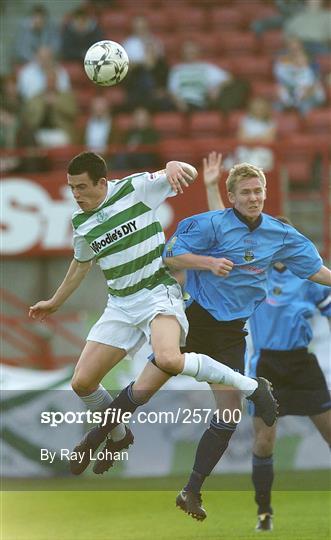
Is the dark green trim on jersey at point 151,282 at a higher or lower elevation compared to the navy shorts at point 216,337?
higher

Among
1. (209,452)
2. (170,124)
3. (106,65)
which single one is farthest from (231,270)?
(170,124)

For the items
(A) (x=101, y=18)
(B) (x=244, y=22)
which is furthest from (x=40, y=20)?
(B) (x=244, y=22)

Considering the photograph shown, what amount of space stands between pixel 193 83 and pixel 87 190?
8.87 metres

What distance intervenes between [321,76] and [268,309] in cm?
769

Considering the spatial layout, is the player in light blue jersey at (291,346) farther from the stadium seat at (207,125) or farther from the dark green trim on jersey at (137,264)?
the stadium seat at (207,125)

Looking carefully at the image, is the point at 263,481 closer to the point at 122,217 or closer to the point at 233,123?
the point at 122,217

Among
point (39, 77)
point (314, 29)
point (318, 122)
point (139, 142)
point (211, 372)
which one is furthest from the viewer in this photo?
point (314, 29)

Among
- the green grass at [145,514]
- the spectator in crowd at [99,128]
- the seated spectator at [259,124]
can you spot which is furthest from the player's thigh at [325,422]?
the spectator in crowd at [99,128]

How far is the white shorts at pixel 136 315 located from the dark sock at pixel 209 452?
2.01 ft

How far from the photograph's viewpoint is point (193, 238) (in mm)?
8148

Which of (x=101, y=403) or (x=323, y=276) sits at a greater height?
(x=323, y=276)

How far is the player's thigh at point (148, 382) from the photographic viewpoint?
322 inches

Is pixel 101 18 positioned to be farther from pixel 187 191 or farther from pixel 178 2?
pixel 187 191

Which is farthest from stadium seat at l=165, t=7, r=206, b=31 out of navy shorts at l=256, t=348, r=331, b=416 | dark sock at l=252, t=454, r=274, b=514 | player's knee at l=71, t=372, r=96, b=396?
player's knee at l=71, t=372, r=96, b=396
